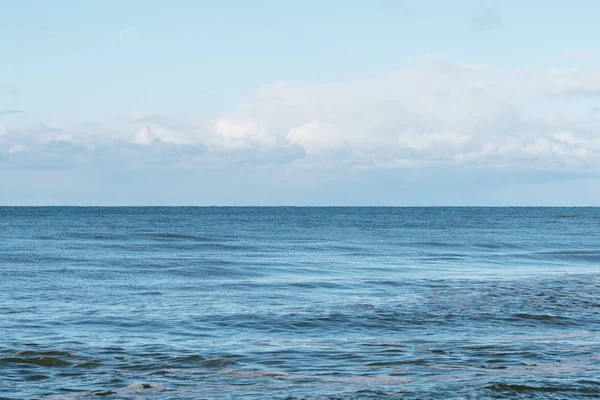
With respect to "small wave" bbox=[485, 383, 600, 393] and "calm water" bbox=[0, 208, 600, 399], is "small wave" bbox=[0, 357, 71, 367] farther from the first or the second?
"small wave" bbox=[485, 383, 600, 393]

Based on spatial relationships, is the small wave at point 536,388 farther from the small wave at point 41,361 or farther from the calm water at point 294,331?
the small wave at point 41,361

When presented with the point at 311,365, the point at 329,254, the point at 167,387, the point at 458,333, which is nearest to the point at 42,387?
the point at 167,387

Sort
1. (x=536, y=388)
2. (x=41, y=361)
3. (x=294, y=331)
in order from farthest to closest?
(x=294, y=331), (x=41, y=361), (x=536, y=388)

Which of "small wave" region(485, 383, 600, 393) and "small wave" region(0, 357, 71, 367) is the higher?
"small wave" region(485, 383, 600, 393)

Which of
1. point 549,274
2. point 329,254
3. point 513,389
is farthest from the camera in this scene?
point 329,254

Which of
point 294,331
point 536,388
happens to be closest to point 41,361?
point 294,331

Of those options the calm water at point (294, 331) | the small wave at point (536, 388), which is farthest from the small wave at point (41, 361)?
the small wave at point (536, 388)

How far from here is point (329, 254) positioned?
164 ft

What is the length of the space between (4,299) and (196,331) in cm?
895

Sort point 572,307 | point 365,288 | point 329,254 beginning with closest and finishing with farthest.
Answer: point 572,307 < point 365,288 < point 329,254

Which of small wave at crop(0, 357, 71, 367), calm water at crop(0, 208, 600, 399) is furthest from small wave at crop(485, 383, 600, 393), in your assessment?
small wave at crop(0, 357, 71, 367)

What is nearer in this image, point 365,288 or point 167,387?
point 167,387

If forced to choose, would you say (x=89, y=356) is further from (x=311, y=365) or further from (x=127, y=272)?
(x=127, y=272)

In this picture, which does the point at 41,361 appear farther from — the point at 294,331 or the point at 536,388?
the point at 536,388
